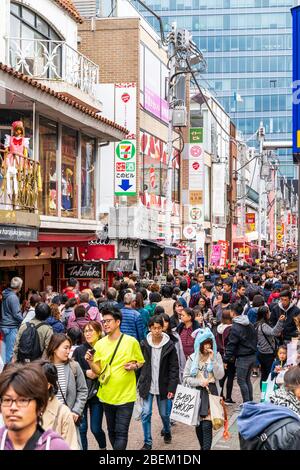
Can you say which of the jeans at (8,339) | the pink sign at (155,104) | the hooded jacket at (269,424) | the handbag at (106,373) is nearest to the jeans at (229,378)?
the jeans at (8,339)

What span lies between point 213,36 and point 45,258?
9661cm

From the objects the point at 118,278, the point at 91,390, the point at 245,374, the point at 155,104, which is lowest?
the point at 245,374

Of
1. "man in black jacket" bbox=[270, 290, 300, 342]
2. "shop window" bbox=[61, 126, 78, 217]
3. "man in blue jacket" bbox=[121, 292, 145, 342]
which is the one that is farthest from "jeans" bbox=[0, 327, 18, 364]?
"shop window" bbox=[61, 126, 78, 217]

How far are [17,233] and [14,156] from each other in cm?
167

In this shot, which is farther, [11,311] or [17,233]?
[17,233]

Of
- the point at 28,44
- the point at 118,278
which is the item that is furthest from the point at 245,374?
the point at 28,44

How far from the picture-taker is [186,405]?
27.5 feet

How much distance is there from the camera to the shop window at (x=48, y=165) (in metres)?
18.2

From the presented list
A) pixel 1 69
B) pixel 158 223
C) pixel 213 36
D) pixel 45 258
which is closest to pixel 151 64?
pixel 158 223

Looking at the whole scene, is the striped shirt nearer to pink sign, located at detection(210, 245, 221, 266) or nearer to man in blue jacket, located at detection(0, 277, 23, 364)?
man in blue jacket, located at detection(0, 277, 23, 364)

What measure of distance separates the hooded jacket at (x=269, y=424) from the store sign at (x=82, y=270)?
16.2 meters

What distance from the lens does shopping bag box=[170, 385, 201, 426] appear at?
326 inches

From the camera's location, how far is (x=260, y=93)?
393 ft

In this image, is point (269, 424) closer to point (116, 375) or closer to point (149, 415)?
point (116, 375)
